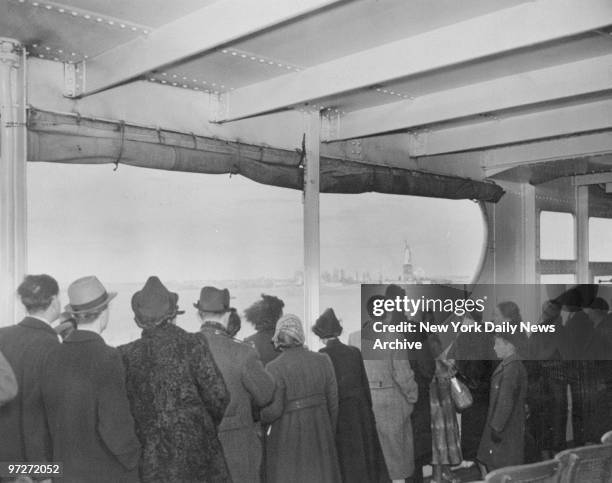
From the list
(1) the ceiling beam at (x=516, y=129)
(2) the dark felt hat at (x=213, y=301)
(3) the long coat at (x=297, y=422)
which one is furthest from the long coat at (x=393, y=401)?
(1) the ceiling beam at (x=516, y=129)

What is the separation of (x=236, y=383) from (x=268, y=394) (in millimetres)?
176

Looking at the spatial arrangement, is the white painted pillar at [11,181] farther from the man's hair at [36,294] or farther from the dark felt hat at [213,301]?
the dark felt hat at [213,301]

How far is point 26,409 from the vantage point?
269 centimetres

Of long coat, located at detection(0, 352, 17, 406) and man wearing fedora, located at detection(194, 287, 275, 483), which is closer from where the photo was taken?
long coat, located at detection(0, 352, 17, 406)

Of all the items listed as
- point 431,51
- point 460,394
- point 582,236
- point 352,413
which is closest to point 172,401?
point 352,413

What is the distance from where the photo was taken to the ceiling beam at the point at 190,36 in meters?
2.79

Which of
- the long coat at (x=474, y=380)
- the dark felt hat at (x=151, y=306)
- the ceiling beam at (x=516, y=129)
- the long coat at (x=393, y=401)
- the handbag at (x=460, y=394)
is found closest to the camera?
the dark felt hat at (x=151, y=306)

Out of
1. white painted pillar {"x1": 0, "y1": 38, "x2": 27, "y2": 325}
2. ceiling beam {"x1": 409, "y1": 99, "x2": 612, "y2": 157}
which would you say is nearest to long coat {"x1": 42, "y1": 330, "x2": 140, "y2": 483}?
white painted pillar {"x1": 0, "y1": 38, "x2": 27, "y2": 325}

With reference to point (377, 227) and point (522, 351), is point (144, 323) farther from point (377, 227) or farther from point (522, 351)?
point (377, 227)

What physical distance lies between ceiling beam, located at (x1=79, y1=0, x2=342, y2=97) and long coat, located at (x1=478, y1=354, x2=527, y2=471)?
2653 millimetres

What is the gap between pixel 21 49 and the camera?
3545 mm

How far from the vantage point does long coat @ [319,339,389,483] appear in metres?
3.93

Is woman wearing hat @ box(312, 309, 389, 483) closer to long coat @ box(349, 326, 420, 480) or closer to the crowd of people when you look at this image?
the crowd of people

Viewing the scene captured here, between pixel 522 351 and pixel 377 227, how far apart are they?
186 cm
